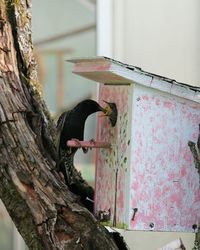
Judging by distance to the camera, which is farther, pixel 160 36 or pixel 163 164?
pixel 160 36

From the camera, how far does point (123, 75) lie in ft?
6.51

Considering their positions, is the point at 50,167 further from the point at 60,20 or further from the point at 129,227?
the point at 60,20

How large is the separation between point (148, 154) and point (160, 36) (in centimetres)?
152

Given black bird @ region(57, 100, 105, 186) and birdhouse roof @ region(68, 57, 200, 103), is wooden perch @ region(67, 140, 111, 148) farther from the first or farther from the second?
birdhouse roof @ region(68, 57, 200, 103)

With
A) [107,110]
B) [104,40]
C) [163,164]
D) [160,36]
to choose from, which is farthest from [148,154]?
[104,40]

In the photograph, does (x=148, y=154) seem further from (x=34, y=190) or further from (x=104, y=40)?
(x=104, y=40)

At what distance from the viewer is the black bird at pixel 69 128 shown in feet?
6.93

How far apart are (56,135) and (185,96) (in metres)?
0.38

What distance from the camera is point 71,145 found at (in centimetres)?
204

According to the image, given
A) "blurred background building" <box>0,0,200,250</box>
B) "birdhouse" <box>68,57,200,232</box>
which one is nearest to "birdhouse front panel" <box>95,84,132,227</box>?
"birdhouse" <box>68,57,200,232</box>

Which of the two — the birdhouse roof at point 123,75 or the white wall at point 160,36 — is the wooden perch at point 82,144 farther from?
the white wall at point 160,36

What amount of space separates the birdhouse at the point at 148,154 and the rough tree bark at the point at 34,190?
0.10 metres

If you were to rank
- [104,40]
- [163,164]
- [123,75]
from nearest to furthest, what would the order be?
[123,75], [163,164], [104,40]

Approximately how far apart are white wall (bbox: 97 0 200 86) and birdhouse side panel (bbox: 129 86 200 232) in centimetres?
128
